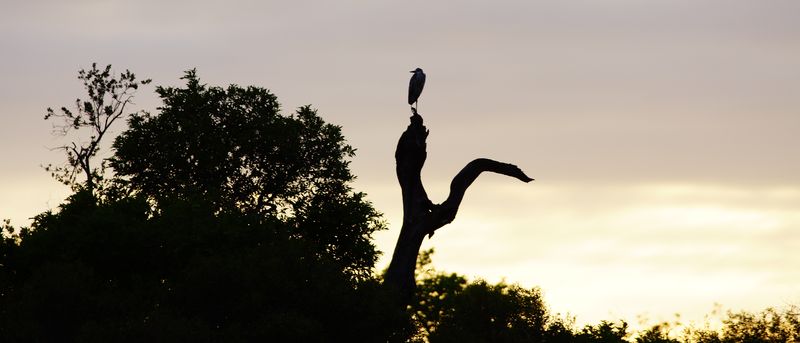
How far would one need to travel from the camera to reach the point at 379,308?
162 ft

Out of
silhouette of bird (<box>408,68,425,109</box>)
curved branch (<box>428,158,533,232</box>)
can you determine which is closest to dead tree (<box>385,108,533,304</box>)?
curved branch (<box>428,158,533,232</box>)

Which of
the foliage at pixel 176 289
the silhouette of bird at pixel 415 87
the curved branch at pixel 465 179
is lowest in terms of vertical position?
the foliage at pixel 176 289

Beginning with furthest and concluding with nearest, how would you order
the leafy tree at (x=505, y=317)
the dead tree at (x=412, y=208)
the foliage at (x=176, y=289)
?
the leafy tree at (x=505, y=317) → the dead tree at (x=412, y=208) → the foliage at (x=176, y=289)

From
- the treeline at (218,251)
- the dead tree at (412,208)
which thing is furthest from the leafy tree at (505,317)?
the dead tree at (412,208)

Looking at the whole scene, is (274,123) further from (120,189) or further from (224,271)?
(224,271)

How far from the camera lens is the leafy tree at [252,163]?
227 ft

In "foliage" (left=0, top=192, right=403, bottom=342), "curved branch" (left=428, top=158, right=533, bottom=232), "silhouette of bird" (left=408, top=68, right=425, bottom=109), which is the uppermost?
"silhouette of bird" (left=408, top=68, right=425, bottom=109)

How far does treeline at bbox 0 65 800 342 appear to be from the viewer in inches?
1938

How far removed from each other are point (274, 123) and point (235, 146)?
2564 millimetres

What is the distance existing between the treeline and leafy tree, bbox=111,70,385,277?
8 cm

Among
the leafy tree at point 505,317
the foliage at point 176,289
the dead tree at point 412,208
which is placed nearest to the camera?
the foliage at point 176,289

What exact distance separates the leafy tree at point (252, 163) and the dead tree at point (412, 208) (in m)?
18.1

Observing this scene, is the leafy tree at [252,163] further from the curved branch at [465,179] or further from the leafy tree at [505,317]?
the curved branch at [465,179]

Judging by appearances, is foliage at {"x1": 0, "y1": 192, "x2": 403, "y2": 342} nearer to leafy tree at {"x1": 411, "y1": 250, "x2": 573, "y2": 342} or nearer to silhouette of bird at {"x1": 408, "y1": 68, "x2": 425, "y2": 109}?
silhouette of bird at {"x1": 408, "y1": 68, "x2": 425, "y2": 109}
